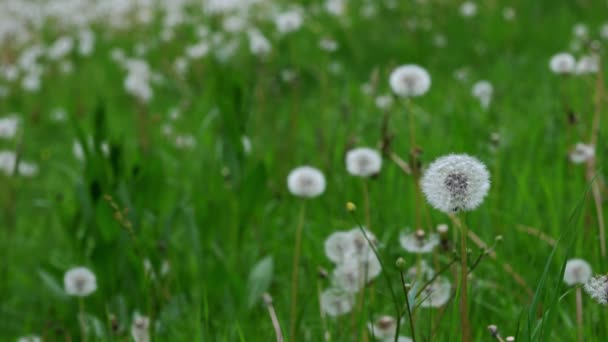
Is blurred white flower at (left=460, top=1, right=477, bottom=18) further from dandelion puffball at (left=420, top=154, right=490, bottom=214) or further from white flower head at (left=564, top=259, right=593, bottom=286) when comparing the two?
dandelion puffball at (left=420, top=154, right=490, bottom=214)

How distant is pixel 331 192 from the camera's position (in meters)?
2.42

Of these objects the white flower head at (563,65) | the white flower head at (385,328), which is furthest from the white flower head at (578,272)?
the white flower head at (563,65)

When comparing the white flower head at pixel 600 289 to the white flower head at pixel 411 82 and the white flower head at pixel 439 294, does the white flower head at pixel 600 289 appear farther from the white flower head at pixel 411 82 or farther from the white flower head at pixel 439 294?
the white flower head at pixel 411 82

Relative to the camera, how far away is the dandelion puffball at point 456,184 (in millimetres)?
960

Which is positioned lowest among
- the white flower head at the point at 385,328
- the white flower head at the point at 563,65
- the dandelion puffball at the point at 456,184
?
the white flower head at the point at 385,328

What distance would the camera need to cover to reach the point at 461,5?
203 inches

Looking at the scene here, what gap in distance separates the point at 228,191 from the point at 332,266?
56 cm

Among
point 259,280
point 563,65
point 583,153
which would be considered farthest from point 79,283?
point 563,65

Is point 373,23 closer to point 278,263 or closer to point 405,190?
point 405,190

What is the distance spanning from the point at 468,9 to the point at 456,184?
13.0ft

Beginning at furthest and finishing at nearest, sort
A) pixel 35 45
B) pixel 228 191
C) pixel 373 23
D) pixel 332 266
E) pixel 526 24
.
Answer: pixel 35 45 < pixel 373 23 < pixel 526 24 < pixel 228 191 < pixel 332 266

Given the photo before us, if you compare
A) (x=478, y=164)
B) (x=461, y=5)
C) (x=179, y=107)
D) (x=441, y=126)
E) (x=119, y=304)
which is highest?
(x=461, y=5)

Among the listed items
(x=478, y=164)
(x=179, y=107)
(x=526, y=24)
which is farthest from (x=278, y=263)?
(x=526, y=24)

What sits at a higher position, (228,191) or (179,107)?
(179,107)
